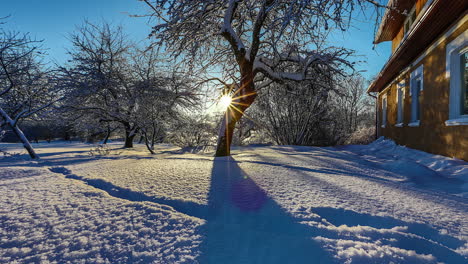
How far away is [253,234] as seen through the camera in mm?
963

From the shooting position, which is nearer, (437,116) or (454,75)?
(454,75)

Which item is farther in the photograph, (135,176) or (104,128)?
(104,128)

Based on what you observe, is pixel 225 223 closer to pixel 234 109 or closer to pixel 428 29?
pixel 234 109

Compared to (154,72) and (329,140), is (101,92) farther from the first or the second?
(329,140)

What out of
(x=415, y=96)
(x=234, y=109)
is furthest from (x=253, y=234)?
(x=415, y=96)

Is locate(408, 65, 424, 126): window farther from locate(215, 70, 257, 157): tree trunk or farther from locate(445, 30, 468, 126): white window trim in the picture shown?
locate(215, 70, 257, 157): tree trunk

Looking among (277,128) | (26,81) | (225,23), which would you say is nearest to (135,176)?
(225,23)

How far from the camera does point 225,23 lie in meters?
4.06

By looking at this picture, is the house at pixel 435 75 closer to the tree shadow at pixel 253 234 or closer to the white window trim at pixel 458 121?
the white window trim at pixel 458 121

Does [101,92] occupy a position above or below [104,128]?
above

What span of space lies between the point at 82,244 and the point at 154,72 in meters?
8.65

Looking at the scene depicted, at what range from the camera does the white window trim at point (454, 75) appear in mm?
3858

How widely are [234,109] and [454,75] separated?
4.75 m

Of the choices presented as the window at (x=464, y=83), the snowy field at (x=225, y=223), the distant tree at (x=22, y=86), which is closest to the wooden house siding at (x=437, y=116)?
the window at (x=464, y=83)
